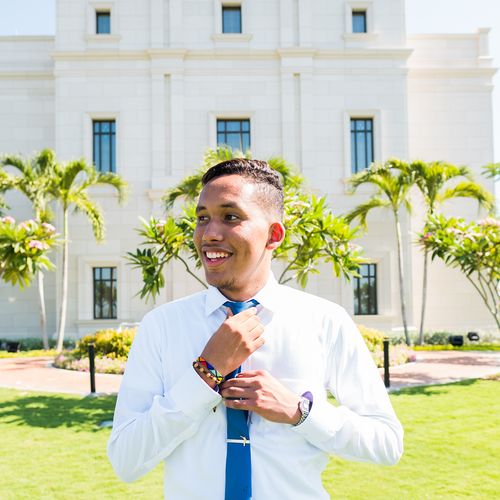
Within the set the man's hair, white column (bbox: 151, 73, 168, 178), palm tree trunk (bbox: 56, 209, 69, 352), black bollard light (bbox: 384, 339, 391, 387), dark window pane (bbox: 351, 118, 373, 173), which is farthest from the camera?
dark window pane (bbox: 351, 118, 373, 173)

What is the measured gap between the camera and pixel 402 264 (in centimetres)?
1928

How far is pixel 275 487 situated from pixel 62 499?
393 centimetres

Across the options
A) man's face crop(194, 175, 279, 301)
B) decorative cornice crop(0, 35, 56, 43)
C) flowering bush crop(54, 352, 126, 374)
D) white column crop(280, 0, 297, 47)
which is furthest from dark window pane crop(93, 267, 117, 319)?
man's face crop(194, 175, 279, 301)

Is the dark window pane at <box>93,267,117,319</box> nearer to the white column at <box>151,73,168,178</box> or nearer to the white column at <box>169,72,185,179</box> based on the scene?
the white column at <box>151,73,168,178</box>

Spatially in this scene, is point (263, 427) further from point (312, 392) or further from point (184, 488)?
point (184, 488)

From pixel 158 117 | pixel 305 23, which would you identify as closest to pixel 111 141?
pixel 158 117

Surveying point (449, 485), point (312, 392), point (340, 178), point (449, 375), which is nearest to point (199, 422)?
point (312, 392)

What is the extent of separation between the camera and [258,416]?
182 centimetres

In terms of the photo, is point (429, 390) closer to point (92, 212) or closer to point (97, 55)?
point (92, 212)

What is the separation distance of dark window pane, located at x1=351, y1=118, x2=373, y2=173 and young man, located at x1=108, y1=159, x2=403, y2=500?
18.5 m

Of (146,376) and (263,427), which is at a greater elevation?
(146,376)

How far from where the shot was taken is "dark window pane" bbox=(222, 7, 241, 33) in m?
20.2

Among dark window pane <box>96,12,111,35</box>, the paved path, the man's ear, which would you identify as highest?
dark window pane <box>96,12,111,35</box>

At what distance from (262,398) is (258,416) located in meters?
0.15
